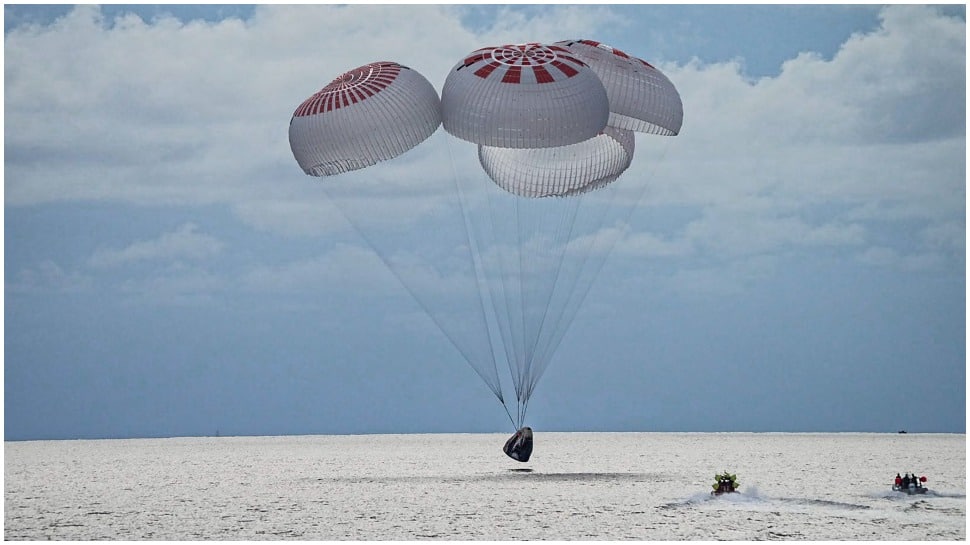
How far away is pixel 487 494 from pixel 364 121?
717 cm

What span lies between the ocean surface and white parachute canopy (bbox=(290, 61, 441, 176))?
19.2ft

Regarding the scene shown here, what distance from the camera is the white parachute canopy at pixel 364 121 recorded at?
20.0 meters

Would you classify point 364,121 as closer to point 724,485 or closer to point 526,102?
point 526,102

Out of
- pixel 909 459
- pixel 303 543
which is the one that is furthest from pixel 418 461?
pixel 303 543

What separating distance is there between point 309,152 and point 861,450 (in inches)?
863

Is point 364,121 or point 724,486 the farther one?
point 724,486

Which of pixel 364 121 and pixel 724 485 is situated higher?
pixel 364 121

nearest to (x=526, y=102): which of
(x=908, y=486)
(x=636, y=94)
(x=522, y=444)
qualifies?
(x=636, y=94)

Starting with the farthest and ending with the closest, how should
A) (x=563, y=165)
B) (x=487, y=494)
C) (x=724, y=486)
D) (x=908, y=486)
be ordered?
(x=563, y=165) < (x=487, y=494) < (x=908, y=486) < (x=724, y=486)

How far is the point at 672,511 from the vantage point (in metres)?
19.5

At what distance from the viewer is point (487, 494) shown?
22.3 m

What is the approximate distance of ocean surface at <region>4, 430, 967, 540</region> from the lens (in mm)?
18000

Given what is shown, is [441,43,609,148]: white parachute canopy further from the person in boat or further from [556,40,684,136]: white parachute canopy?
the person in boat

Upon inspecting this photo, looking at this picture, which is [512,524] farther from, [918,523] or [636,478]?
[636,478]
